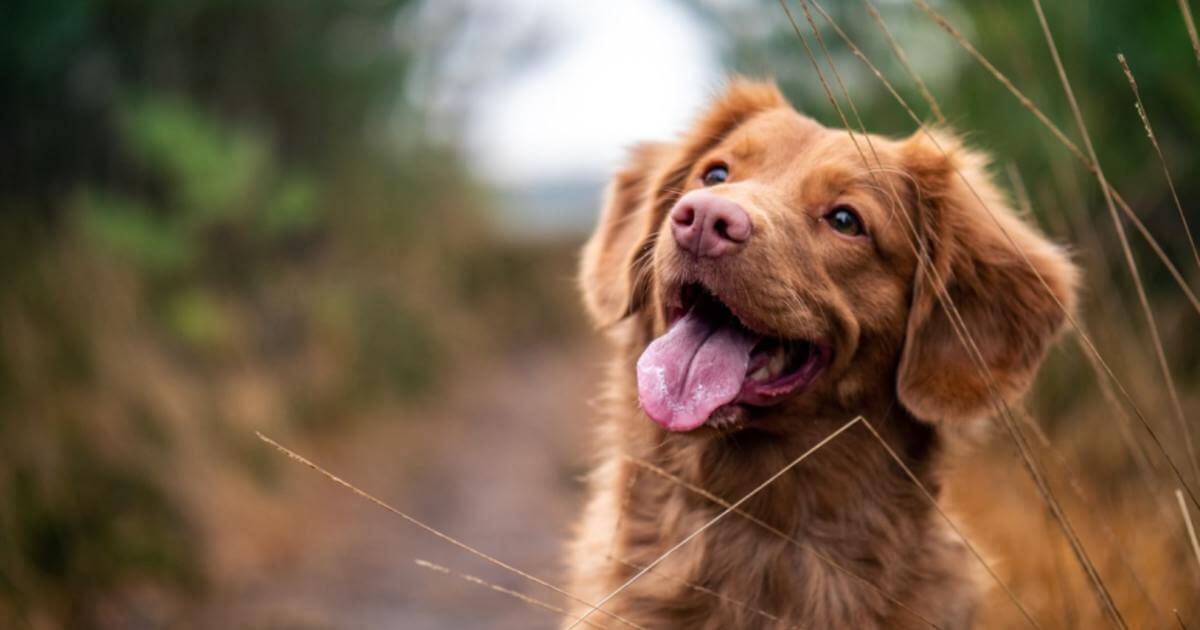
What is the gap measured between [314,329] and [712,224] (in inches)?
192

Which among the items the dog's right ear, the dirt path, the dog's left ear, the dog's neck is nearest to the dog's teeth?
the dog's neck

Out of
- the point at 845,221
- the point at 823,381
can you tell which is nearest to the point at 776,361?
the point at 823,381

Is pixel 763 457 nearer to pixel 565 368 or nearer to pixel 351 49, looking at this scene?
pixel 351 49

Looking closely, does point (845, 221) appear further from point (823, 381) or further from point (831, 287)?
point (823, 381)

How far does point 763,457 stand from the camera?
8.20 ft

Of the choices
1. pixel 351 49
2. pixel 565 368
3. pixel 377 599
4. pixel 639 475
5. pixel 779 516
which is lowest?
pixel 565 368

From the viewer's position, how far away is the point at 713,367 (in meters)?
2.25

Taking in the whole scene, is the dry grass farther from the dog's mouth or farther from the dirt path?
the dirt path

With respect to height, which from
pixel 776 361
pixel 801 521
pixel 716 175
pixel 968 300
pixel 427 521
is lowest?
pixel 427 521

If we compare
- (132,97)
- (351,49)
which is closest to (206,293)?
(132,97)

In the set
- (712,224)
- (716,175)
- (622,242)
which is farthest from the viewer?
(622,242)

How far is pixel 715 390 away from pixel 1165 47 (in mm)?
3461

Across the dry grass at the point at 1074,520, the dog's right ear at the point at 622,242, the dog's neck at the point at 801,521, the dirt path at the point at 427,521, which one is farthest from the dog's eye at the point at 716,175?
the dirt path at the point at 427,521

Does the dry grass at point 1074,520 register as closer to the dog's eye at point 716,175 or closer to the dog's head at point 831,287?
the dog's head at point 831,287
